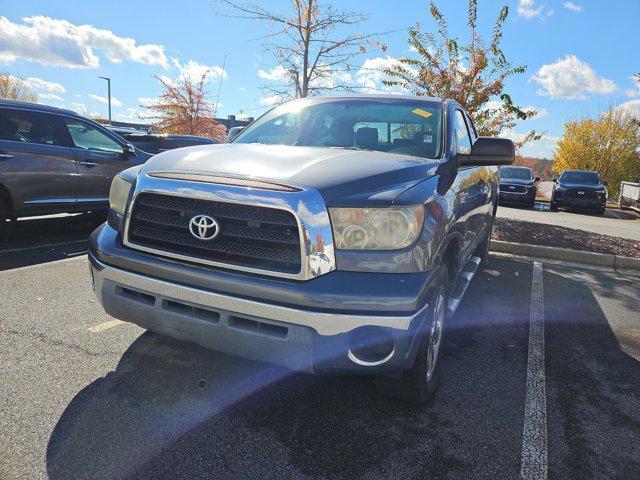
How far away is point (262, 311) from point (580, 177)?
62.0ft

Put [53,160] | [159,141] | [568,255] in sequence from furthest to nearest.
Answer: [159,141]
[568,255]
[53,160]

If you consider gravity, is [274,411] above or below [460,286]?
below

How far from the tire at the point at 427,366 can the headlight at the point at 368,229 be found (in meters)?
0.36

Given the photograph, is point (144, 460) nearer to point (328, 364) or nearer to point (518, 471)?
point (328, 364)

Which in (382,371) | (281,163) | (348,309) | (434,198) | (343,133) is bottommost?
(382,371)

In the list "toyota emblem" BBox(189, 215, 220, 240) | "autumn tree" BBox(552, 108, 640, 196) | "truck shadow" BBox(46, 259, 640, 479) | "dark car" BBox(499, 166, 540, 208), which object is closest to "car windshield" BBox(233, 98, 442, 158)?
"toyota emblem" BBox(189, 215, 220, 240)

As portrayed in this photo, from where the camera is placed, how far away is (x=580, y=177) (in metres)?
17.3

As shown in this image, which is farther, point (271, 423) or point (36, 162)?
point (36, 162)

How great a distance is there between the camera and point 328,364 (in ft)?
6.63

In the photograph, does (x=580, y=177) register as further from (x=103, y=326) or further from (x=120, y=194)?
(x=120, y=194)

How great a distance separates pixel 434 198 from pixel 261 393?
5.02 ft

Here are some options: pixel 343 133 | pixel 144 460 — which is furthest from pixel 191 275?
pixel 343 133

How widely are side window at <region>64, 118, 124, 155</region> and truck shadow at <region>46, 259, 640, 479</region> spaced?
4292 mm

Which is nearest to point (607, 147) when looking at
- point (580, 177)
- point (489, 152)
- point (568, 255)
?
point (580, 177)
